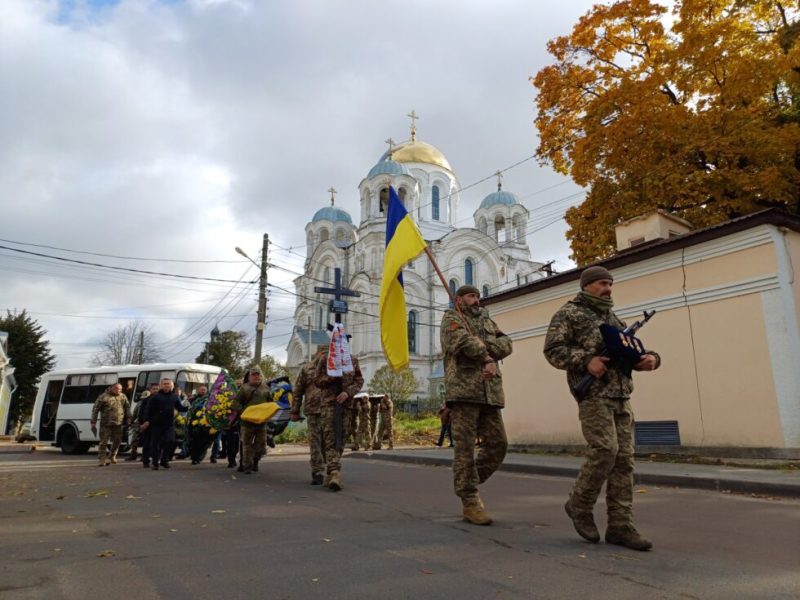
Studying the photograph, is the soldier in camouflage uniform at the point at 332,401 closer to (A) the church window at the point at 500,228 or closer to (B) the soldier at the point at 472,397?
(B) the soldier at the point at 472,397

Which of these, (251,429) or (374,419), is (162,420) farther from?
(374,419)

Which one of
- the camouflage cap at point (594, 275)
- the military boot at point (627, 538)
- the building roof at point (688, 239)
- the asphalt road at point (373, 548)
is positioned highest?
the building roof at point (688, 239)

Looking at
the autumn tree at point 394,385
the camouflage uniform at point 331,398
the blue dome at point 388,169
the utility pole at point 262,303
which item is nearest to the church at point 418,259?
the blue dome at point 388,169

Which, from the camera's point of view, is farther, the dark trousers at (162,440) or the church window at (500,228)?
the church window at (500,228)

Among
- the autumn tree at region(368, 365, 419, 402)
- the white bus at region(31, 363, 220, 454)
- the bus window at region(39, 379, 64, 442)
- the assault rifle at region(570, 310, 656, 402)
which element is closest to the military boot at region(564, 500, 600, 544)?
the assault rifle at region(570, 310, 656, 402)

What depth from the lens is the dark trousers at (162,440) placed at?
11449 mm

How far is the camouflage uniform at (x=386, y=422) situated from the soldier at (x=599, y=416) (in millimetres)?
13694

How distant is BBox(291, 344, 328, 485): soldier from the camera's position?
8.18 metres

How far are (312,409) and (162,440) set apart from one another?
5.02 meters

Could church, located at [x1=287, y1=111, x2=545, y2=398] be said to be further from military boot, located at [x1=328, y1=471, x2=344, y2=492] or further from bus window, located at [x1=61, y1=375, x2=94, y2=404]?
military boot, located at [x1=328, y1=471, x2=344, y2=492]

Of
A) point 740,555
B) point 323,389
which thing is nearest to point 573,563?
point 740,555

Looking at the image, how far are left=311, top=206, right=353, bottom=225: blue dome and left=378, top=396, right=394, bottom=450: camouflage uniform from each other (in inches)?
1549

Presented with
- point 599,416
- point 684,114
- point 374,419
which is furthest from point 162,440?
point 684,114

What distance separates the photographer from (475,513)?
193 inches
